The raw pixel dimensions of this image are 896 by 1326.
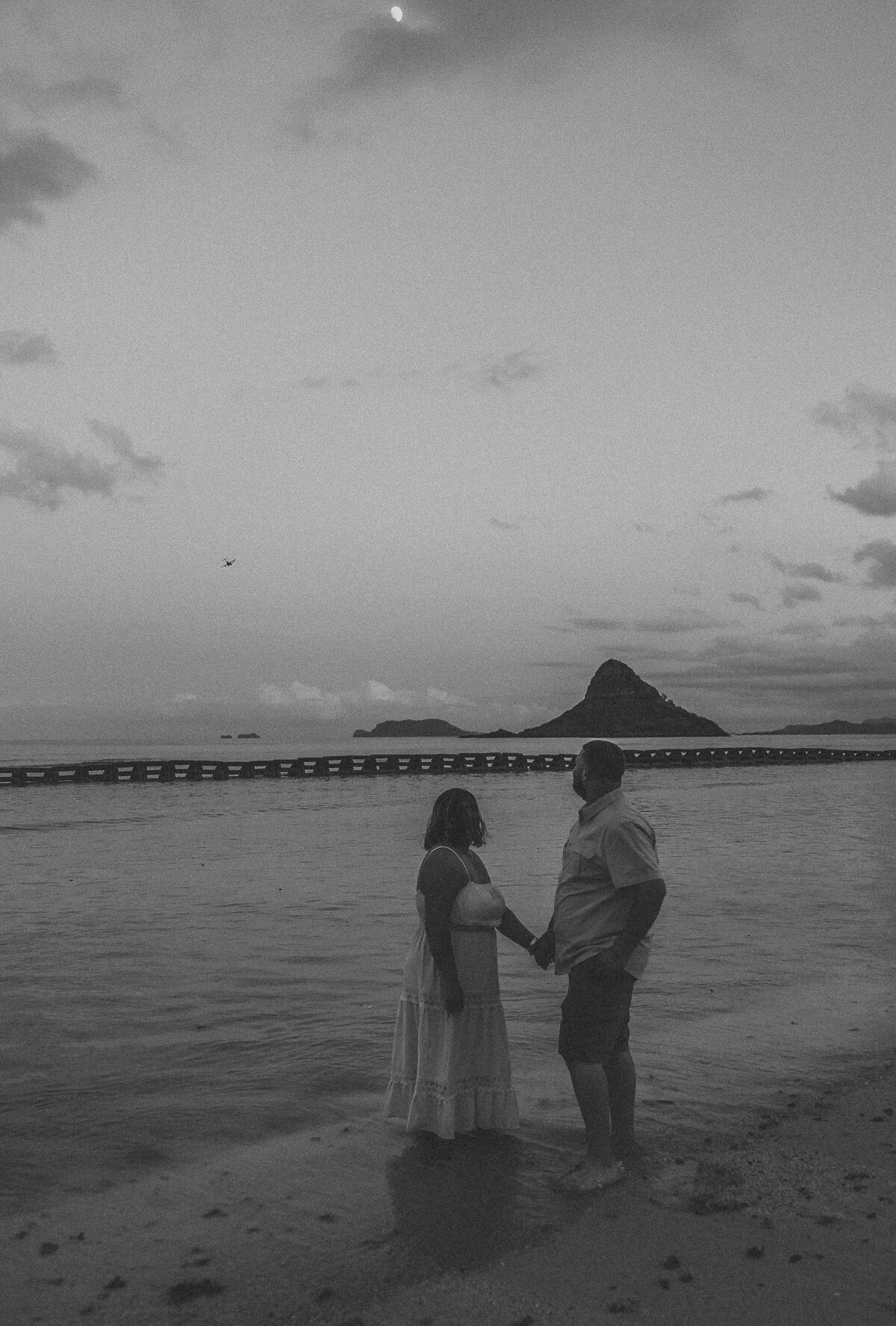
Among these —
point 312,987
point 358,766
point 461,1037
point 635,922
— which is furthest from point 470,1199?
point 358,766

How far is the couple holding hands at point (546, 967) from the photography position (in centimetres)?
461

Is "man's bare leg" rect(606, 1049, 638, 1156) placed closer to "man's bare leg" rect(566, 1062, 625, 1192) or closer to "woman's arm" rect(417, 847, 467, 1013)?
"man's bare leg" rect(566, 1062, 625, 1192)

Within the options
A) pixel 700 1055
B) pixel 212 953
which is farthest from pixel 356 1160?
pixel 212 953

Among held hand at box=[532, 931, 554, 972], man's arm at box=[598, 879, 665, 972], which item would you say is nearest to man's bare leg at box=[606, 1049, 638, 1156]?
held hand at box=[532, 931, 554, 972]

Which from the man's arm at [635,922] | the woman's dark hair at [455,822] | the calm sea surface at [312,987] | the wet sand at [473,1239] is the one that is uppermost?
the woman's dark hair at [455,822]

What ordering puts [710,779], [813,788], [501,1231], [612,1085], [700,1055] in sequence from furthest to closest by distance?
1. [710,779]
2. [813,788]
3. [700,1055]
4. [612,1085]
5. [501,1231]

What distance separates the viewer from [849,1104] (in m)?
5.86

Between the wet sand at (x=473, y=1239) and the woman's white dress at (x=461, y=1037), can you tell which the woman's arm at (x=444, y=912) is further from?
the wet sand at (x=473, y=1239)

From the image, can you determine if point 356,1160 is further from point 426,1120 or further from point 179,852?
point 179,852

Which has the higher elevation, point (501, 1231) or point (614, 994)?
point (614, 994)

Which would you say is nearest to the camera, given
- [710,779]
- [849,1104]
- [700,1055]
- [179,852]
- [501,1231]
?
[501,1231]

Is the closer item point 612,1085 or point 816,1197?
point 816,1197

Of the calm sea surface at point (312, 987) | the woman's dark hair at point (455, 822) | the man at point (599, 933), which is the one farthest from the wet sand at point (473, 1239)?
the woman's dark hair at point (455, 822)

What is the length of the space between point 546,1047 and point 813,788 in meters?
40.6
